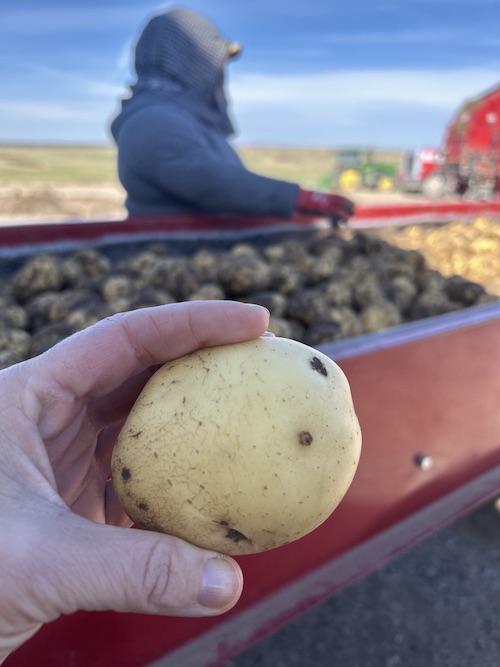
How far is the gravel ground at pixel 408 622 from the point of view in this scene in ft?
7.89

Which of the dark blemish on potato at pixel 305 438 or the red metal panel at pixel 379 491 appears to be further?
the red metal panel at pixel 379 491

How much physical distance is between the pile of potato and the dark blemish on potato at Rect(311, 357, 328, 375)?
4.40ft

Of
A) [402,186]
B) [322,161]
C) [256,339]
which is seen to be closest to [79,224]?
[256,339]

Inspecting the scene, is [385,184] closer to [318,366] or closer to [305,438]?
[318,366]

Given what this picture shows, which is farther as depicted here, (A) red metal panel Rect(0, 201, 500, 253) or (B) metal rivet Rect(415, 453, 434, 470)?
(A) red metal panel Rect(0, 201, 500, 253)

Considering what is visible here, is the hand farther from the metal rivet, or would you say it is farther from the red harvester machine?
the red harvester machine

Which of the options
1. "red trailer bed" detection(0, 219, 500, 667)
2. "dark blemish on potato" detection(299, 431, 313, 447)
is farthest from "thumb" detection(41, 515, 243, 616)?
"red trailer bed" detection(0, 219, 500, 667)

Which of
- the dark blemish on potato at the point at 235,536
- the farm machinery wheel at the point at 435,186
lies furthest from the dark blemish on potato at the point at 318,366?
the farm machinery wheel at the point at 435,186

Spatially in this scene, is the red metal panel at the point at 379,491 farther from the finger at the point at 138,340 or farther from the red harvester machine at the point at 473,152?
the red harvester machine at the point at 473,152

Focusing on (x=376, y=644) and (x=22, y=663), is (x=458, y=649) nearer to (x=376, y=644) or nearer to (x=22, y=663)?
(x=376, y=644)

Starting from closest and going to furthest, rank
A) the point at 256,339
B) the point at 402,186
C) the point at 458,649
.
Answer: the point at 256,339 → the point at 458,649 → the point at 402,186

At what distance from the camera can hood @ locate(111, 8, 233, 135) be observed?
4.30m

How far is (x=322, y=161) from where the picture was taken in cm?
4903

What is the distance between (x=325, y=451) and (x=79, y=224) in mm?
2858
